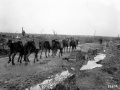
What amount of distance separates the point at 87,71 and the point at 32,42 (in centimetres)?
476

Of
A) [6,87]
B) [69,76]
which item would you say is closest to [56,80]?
[69,76]

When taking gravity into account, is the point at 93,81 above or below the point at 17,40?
below

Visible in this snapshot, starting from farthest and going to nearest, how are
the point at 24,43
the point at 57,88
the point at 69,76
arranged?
the point at 24,43 < the point at 69,76 < the point at 57,88

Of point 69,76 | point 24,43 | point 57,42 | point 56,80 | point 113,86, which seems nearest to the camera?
point 56,80

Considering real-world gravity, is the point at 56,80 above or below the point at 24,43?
below

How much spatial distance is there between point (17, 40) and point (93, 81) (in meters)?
6.42

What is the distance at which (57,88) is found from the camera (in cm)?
Answer: 593

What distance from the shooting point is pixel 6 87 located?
6039 mm

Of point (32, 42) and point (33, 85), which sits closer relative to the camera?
point (33, 85)

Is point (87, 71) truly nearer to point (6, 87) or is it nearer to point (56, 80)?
point (56, 80)

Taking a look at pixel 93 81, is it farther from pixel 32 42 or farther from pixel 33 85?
pixel 32 42

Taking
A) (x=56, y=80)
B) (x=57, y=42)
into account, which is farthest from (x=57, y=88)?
(x=57, y=42)

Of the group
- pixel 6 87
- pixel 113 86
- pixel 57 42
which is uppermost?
pixel 57 42

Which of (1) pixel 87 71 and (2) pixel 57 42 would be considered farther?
(2) pixel 57 42
